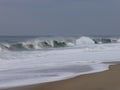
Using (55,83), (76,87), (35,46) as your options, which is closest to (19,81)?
(55,83)

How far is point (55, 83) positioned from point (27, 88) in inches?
28.0

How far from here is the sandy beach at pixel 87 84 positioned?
24.3 feet

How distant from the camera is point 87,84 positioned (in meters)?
7.75

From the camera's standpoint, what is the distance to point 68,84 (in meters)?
7.73

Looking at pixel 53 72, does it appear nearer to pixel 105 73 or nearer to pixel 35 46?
pixel 105 73

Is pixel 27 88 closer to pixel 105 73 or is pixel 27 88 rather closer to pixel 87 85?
pixel 87 85

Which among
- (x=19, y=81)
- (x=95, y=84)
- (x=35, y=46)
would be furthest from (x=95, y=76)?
(x=35, y=46)

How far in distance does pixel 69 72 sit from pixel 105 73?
106 cm

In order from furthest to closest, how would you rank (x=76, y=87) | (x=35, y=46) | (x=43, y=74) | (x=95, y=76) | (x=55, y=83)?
(x=35, y=46), (x=43, y=74), (x=95, y=76), (x=55, y=83), (x=76, y=87)

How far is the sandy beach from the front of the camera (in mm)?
7422

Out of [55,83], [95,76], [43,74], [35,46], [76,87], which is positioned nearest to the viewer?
[76,87]

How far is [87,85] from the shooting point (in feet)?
25.0

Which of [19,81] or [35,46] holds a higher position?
[35,46]

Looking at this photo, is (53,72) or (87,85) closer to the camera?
(87,85)
